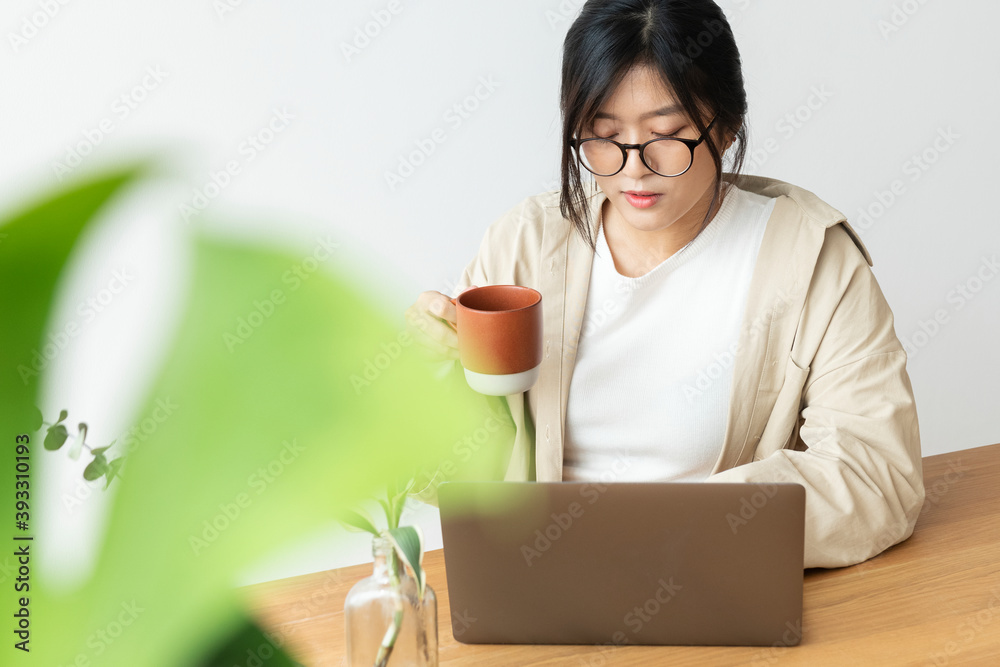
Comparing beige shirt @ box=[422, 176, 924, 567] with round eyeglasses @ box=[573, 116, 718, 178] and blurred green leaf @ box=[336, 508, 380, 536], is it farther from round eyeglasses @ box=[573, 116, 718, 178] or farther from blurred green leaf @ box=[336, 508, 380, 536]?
blurred green leaf @ box=[336, 508, 380, 536]

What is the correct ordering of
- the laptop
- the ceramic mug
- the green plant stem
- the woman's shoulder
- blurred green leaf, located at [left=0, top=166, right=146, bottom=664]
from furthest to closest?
the woman's shoulder → the ceramic mug → the laptop → the green plant stem → blurred green leaf, located at [left=0, top=166, right=146, bottom=664]

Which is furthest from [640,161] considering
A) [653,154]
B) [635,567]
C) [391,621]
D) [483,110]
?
[483,110]

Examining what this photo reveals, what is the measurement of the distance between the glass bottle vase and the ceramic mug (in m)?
0.31

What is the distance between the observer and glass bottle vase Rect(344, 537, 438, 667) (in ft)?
2.40

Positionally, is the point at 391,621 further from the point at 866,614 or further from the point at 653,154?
the point at 653,154

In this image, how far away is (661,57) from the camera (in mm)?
1244

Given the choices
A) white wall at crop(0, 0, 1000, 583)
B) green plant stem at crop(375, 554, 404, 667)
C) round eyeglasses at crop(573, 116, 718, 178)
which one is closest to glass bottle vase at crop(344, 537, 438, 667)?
green plant stem at crop(375, 554, 404, 667)

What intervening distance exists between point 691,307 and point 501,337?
540 mm

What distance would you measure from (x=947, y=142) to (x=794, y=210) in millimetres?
1399

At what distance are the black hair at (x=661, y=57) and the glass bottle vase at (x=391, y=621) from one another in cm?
81

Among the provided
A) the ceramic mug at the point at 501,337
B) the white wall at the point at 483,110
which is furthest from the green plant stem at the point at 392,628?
the white wall at the point at 483,110

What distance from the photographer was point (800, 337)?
1.35 meters

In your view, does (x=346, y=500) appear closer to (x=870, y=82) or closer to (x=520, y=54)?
(x=520, y=54)

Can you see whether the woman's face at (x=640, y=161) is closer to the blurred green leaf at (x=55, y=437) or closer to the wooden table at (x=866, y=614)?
the wooden table at (x=866, y=614)
